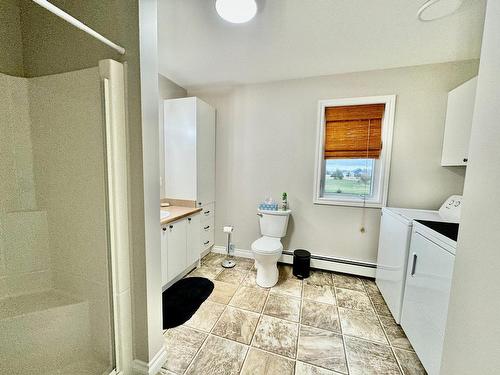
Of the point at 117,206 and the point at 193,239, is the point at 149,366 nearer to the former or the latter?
the point at 117,206

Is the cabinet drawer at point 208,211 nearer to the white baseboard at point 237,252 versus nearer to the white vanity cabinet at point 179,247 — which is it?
the white vanity cabinet at point 179,247

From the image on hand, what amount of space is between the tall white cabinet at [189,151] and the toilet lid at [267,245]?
2.66 ft

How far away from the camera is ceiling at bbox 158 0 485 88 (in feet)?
4.42

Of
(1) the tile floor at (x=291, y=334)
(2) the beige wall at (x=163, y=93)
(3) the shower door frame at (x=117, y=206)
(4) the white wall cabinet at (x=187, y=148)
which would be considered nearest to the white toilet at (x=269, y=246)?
(1) the tile floor at (x=291, y=334)

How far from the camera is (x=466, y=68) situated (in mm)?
1872

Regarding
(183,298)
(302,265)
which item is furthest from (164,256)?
(302,265)

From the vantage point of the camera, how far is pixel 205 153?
99.0 inches

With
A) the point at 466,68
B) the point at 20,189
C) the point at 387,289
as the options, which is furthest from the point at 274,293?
the point at 466,68

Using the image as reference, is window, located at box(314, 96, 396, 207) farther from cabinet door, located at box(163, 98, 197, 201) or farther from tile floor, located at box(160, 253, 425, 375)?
cabinet door, located at box(163, 98, 197, 201)

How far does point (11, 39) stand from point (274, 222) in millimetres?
2608

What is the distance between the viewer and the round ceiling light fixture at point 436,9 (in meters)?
1.25

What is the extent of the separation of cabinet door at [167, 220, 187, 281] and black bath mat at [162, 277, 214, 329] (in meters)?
0.15

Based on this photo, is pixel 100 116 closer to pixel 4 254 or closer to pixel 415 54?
pixel 4 254

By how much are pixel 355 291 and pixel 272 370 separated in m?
1.31
